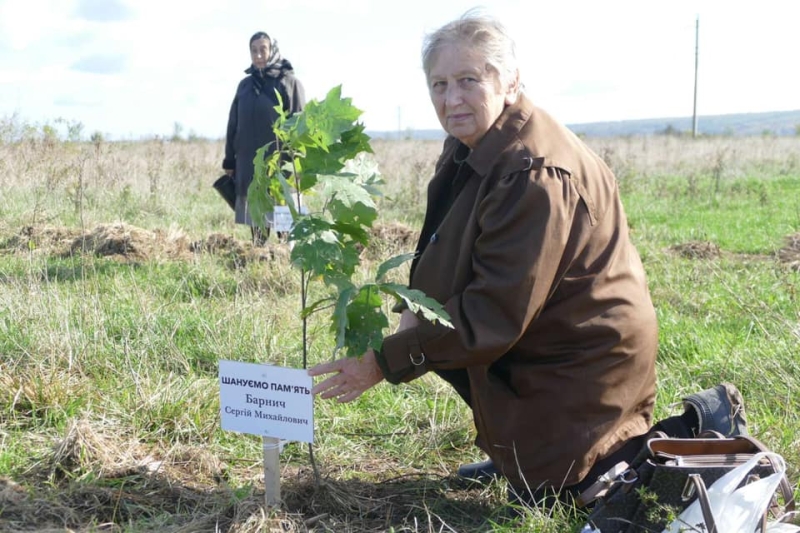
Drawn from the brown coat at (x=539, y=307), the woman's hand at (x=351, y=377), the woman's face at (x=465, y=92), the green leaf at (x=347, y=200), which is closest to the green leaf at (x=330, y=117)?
the green leaf at (x=347, y=200)

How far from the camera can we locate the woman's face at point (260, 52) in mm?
6884

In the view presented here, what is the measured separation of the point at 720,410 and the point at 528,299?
0.85 meters

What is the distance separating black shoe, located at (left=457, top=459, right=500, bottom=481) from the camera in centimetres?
296

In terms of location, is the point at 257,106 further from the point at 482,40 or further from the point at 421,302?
the point at 421,302

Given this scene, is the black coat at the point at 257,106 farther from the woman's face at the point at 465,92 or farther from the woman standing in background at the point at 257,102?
the woman's face at the point at 465,92

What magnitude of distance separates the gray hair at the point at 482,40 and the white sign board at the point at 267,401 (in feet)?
3.57

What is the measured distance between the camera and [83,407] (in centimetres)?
341

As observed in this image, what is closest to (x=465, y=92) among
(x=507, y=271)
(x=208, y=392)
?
(x=507, y=271)

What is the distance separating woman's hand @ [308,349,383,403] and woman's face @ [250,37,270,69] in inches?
199

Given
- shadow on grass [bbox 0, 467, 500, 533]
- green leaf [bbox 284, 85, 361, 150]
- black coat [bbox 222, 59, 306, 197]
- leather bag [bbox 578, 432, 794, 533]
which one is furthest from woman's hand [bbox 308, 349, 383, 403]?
black coat [bbox 222, 59, 306, 197]

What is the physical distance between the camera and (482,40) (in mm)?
2396

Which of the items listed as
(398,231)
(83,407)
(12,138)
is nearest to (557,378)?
(83,407)

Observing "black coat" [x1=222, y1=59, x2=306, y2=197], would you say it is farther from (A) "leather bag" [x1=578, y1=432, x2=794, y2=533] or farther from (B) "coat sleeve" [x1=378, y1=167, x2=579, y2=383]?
(A) "leather bag" [x1=578, y1=432, x2=794, y2=533]

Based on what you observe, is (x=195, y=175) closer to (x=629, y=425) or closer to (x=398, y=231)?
(x=398, y=231)
